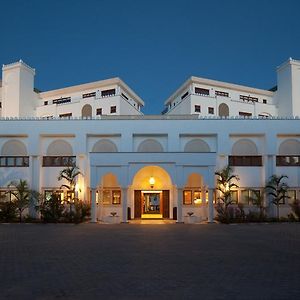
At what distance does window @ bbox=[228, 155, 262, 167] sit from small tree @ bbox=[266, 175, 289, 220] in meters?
1.53

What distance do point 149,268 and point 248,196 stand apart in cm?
1890

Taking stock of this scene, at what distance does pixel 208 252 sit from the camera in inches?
497

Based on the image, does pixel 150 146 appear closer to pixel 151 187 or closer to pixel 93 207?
pixel 151 187

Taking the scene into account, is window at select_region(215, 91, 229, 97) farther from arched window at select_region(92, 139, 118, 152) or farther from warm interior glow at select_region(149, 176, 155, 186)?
arched window at select_region(92, 139, 118, 152)

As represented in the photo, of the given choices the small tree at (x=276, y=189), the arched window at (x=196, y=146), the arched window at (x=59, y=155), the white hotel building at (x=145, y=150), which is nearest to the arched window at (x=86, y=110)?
the white hotel building at (x=145, y=150)

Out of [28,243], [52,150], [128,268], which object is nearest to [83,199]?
[52,150]

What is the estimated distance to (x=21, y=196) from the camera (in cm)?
2628

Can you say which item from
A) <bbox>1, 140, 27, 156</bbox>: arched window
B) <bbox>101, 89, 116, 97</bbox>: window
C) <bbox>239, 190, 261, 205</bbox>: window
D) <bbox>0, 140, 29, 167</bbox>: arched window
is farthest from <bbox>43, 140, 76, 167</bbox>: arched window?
<bbox>101, 89, 116, 97</bbox>: window

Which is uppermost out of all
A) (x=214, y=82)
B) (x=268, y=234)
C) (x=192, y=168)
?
(x=214, y=82)

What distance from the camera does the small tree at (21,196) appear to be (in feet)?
85.3

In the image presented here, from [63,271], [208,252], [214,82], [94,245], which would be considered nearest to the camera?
[63,271]

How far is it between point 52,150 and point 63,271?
64.1 ft

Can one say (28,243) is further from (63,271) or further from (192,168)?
(192,168)

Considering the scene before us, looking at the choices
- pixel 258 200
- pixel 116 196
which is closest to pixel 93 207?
pixel 116 196
